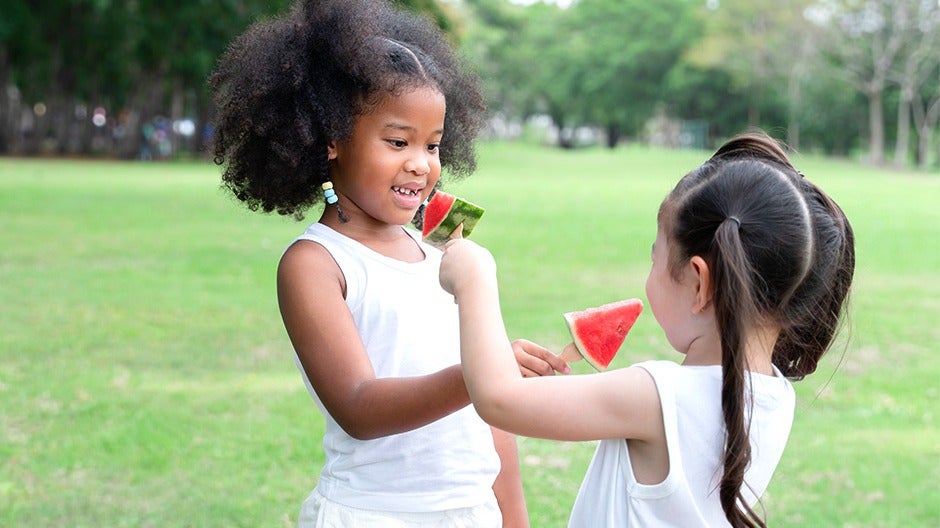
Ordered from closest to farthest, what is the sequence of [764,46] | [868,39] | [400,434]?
[400,434]
[868,39]
[764,46]

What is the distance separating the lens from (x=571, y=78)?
3159 inches

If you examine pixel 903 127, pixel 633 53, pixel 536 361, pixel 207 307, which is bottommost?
pixel 633 53

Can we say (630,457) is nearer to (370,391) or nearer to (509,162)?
(370,391)

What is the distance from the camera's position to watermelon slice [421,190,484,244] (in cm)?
250

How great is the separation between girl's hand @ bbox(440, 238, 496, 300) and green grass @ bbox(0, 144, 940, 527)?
35.2 inches

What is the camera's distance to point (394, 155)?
261 centimetres

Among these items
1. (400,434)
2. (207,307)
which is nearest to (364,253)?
(400,434)

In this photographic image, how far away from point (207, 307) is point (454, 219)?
23.2 feet

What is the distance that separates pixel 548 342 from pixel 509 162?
128ft

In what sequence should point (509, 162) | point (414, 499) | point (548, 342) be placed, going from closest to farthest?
point (414, 499), point (548, 342), point (509, 162)

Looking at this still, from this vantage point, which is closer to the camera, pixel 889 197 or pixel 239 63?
pixel 239 63

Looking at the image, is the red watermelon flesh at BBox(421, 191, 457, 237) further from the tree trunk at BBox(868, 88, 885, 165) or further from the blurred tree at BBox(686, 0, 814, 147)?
the blurred tree at BBox(686, 0, 814, 147)

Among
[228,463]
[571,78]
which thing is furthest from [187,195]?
[571,78]

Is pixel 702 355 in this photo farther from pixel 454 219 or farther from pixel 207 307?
pixel 207 307
